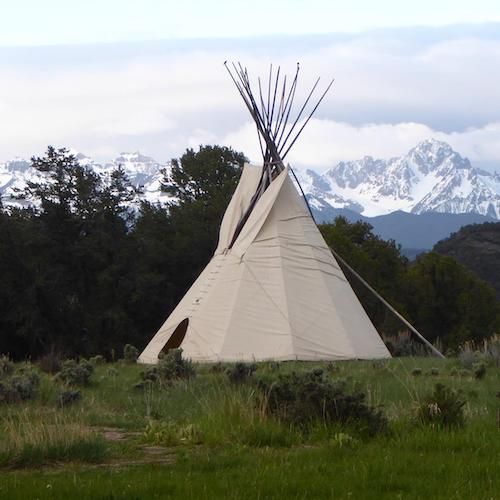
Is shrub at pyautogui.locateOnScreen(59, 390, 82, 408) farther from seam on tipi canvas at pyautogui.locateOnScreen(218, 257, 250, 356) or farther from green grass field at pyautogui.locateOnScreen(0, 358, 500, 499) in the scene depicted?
seam on tipi canvas at pyautogui.locateOnScreen(218, 257, 250, 356)

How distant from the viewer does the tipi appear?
65.4 ft

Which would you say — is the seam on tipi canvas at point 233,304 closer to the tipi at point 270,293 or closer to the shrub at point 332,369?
the tipi at point 270,293

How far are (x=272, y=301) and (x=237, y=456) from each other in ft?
42.5

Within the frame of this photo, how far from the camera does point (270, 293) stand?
20562 mm

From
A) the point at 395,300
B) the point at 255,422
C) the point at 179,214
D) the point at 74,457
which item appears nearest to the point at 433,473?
the point at 255,422

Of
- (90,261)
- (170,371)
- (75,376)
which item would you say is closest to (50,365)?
(75,376)

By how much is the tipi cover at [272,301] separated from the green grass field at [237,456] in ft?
30.4

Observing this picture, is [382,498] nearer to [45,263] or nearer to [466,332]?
[45,263]

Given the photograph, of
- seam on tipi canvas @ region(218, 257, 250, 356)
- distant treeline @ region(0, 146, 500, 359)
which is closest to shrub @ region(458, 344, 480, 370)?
seam on tipi canvas @ region(218, 257, 250, 356)

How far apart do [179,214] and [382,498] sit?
3160 cm

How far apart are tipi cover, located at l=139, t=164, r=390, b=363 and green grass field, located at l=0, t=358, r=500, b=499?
9.25 meters

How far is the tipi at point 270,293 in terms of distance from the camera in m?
19.9

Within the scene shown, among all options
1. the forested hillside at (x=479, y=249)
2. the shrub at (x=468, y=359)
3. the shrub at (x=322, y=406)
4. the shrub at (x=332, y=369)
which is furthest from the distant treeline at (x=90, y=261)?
the forested hillside at (x=479, y=249)

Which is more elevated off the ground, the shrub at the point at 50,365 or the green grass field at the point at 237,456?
the shrub at the point at 50,365
